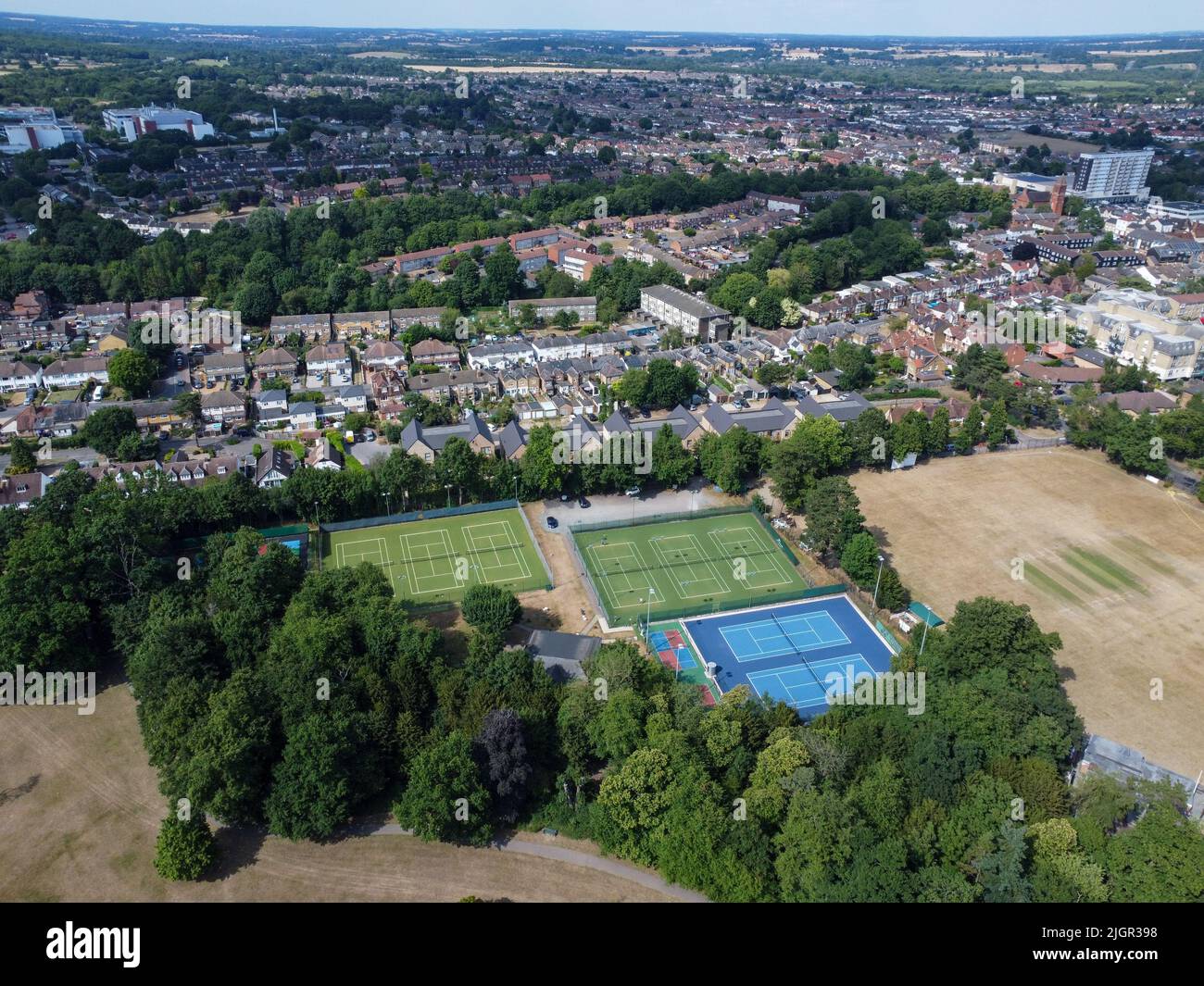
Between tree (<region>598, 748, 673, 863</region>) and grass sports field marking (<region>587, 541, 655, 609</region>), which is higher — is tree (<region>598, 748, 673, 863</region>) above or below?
above

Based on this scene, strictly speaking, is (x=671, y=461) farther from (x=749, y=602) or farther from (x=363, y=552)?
(x=363, y=552)

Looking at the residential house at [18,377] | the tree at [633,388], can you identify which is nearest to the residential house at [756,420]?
the tree at [633,388]

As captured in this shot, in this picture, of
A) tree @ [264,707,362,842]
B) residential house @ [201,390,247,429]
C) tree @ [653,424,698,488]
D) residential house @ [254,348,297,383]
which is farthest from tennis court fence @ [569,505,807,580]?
residential house @ [254,348,297,383]

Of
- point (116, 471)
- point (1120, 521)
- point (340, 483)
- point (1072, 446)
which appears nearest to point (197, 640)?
point (340, 483)

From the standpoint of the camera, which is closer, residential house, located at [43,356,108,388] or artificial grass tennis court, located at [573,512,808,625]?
artificial grass tennis court, located at [573,512,808,625]

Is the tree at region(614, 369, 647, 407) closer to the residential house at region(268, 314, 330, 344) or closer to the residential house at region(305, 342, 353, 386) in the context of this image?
the residential house at region(305, 342, 353, 386)

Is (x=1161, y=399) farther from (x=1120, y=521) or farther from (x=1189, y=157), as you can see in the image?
(x=1189, y=157)
